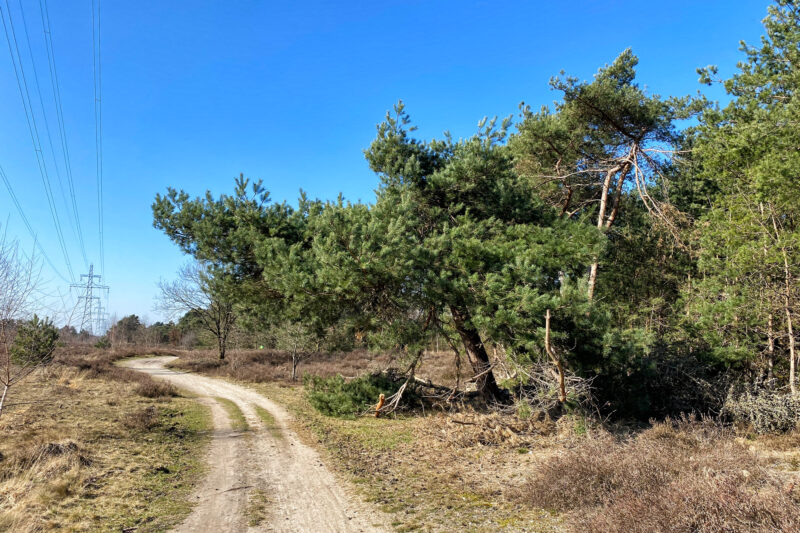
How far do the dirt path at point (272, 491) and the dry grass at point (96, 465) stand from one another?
449mm

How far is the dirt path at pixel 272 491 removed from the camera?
19.6 ft

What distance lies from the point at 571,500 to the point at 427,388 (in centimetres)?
1006

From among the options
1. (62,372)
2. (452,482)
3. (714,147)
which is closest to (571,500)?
(452,482)

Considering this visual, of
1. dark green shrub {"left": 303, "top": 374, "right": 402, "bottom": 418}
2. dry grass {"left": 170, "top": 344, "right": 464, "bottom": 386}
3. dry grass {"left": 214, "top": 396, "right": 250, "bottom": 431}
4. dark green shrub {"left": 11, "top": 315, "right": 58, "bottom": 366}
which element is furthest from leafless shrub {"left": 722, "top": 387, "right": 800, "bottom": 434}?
Result: dark green shrub {"left": 11, "top": 315, "right": 58, "bottom": 366}

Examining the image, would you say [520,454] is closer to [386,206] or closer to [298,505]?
[298,505]

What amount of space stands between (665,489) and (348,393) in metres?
10.8

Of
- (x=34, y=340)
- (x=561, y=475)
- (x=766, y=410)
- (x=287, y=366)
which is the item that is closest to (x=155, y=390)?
(x=34, y=340)

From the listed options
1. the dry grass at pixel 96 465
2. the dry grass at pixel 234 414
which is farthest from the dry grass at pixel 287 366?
the dry grass at pixel 96 465

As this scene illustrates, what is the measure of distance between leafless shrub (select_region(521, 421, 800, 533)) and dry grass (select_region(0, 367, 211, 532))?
5716mm

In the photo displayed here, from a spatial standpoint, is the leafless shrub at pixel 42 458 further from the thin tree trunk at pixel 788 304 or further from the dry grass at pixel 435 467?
the thin tree trunk at pixel 788 304

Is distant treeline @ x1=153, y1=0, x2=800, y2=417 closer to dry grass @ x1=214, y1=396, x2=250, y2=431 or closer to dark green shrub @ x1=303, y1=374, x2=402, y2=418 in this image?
dark green shrub @ x1=303, y1=374, x2=402, y2=418

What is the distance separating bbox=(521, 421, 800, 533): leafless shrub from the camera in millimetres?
4152

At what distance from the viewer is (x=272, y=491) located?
289 inches

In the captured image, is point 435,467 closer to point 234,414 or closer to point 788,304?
point 234,414
